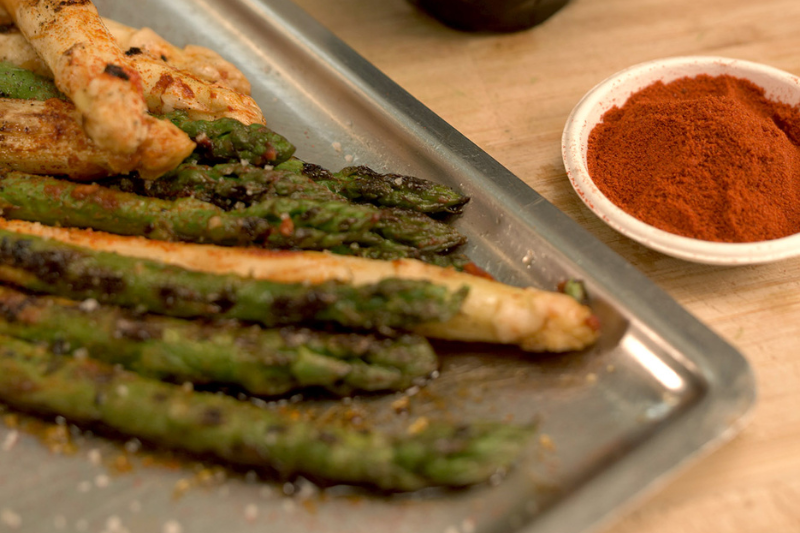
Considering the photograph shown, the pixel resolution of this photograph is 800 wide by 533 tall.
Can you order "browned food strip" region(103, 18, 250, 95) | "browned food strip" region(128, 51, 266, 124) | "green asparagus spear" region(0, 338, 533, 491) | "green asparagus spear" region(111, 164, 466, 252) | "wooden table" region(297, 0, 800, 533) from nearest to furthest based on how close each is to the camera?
"green asparagus spear" region(0, 338, 533, 491), "wooden table" region(297, 0, 800, 533), "green asparagus spear" region(111, 164, 466, 252), "browned food strip" region(128, 51, 266, 124), "browned food strip" region(103, 18, 250, 95)

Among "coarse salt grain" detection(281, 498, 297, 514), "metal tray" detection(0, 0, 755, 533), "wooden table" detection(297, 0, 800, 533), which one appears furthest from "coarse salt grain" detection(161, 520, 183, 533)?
"wooden table" detection(297, 0, 800, 533)

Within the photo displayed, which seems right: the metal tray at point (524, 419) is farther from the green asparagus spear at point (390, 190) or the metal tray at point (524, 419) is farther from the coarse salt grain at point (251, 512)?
the green asparagus spear at point (390, 190)

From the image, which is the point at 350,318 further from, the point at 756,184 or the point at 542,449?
the point at 756,184

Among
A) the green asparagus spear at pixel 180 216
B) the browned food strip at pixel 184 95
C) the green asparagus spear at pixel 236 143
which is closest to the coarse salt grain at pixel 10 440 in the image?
the green asparagus spear at pixel 180 216

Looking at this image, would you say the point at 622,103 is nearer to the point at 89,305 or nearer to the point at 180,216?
the point at 180,216

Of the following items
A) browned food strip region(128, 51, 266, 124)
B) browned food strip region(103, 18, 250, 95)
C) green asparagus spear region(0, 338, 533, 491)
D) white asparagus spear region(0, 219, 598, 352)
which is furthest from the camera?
browned food strip region(103, 18, 250, 95)

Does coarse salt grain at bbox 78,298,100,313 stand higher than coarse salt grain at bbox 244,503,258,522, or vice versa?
coarse salt grain at bbox 78,298,100,313

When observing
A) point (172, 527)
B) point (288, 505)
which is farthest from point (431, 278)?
point (172, 527)

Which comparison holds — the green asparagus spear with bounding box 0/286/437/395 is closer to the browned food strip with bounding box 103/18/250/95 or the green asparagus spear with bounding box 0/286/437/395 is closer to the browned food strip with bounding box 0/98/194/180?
the browned food strip with bounding box 0/98/194/180
